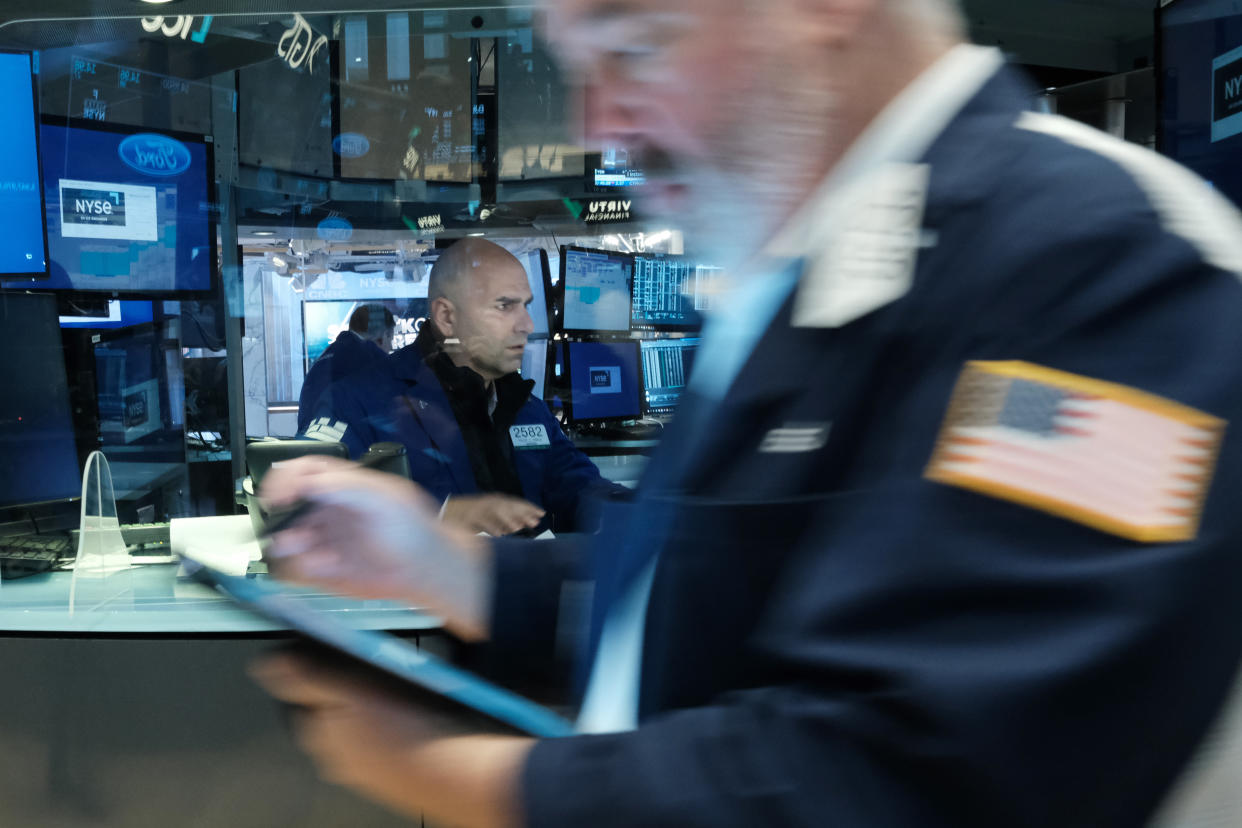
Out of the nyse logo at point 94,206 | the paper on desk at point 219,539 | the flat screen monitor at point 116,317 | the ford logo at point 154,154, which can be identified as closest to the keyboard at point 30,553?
the paper on desk at point 219,539

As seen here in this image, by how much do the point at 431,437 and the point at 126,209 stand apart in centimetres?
118

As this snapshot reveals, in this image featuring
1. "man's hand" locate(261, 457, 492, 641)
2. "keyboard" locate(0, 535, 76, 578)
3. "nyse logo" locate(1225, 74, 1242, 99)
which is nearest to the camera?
"man's hand" locate(261, 457, 492, 641)

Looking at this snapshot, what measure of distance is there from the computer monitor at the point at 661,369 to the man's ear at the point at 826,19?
98.7 inches

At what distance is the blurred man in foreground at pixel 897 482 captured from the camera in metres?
0.35

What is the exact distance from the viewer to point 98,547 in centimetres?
246

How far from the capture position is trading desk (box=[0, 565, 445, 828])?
2.17m

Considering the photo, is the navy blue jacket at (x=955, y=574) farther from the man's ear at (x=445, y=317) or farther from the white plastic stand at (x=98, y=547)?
the man's ear at (x=445, y=317)

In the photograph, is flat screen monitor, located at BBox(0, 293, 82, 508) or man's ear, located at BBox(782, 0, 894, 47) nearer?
man's ear, located at BBox(782, 0, 894, 47)

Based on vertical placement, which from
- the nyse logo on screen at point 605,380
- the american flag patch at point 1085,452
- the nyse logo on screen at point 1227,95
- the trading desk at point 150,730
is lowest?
the trading desk at point 150,730

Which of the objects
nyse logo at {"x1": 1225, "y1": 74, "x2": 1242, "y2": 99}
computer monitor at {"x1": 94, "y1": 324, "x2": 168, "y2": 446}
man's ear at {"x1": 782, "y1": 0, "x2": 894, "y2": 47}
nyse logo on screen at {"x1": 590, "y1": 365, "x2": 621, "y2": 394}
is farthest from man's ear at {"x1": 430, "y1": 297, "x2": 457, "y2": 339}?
man's ear at {"x1": 782, "y1": 0, "x2": 894, "y2": 47}

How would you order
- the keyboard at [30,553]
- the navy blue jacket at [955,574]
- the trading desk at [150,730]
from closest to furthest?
the navy blue jacket at [955,574], the trading desk at [150,730], the keyboard at [30,553]

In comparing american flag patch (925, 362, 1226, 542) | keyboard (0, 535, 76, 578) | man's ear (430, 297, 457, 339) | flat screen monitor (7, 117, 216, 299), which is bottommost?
keyboard (0, 535, 76, 578)

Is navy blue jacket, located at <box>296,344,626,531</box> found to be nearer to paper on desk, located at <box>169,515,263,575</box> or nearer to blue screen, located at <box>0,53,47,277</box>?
paper on desk, located at <box>169,515,263,575</box>

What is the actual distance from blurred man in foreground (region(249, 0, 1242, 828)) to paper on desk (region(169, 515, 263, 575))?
6.23ft
